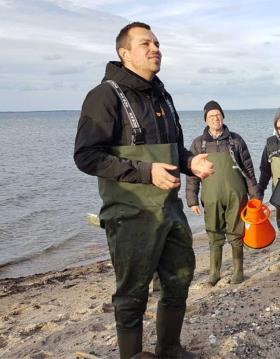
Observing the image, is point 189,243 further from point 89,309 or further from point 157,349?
point 89,309

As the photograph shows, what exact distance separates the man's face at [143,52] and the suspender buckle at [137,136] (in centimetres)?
42

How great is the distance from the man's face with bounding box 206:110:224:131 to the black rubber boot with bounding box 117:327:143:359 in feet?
11.4

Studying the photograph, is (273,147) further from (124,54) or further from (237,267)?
(124,54)

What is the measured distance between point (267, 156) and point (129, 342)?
4192 mm

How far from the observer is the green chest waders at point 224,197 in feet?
20.8

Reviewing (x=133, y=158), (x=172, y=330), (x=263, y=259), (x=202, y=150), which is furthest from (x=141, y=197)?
(x=263, y=259)

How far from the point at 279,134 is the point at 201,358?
375cm

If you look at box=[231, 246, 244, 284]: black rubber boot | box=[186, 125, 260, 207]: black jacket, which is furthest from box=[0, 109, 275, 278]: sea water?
box=[186, 125, 260, 207]: black jacket

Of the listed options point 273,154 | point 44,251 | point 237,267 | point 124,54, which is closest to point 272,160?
point 273,154

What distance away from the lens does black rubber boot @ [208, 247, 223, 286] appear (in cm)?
696

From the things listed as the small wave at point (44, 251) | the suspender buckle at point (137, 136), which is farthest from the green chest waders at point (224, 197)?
the small wave at point (44, 251)

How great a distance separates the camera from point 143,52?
3412 mm

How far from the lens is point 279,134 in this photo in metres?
6.73

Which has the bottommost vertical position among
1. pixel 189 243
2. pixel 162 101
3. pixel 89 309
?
pixel 89 309
